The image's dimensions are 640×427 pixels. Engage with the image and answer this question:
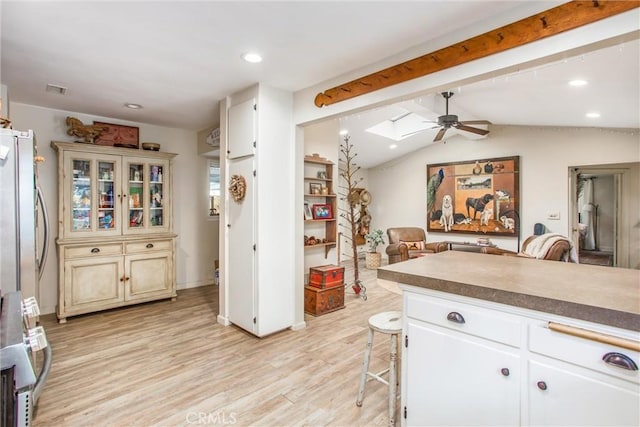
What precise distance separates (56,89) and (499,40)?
3852 millimetres

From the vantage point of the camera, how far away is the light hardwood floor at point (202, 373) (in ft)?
6.61

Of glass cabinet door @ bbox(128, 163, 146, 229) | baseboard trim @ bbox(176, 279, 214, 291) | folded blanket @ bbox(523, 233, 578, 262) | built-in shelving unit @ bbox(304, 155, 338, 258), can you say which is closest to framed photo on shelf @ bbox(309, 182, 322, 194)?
built-in shelving unit @ bbox(304, 155, 338, 258)

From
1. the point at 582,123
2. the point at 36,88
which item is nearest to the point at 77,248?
the point at 36,88

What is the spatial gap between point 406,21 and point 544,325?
1.81 m

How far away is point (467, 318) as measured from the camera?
1.47m

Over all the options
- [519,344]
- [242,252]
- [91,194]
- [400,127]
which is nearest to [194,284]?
[91,194]

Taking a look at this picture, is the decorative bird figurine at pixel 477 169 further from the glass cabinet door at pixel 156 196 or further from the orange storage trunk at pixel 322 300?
the glass cabinet door at pixel 156 196

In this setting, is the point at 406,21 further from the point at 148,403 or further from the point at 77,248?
the point at 77,248

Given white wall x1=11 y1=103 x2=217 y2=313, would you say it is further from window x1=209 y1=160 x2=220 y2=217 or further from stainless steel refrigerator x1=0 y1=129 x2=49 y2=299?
stainless steel refrigerator x1=0 y1=129 x2=49 y2=299

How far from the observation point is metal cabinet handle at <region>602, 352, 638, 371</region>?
1085 mm

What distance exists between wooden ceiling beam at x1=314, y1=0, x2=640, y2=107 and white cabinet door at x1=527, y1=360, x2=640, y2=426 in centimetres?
163

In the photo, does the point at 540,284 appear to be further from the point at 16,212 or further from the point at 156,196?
the point at 156,196

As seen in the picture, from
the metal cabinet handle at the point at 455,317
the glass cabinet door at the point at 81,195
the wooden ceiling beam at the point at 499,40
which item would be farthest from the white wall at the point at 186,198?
the metal cabinet handle at the point at 455,317

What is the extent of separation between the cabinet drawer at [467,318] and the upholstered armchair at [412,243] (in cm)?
462
